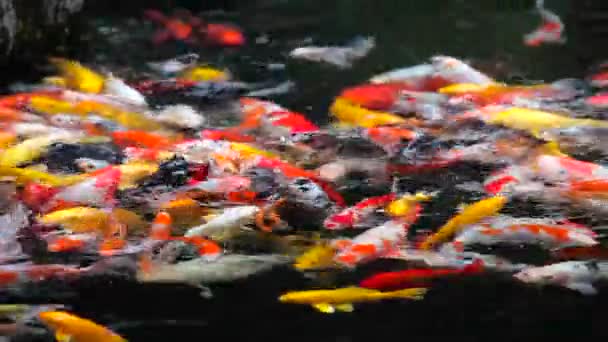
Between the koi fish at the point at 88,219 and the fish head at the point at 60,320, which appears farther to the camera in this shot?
the koi fish at the point at 88,219

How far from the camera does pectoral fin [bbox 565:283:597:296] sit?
213cm

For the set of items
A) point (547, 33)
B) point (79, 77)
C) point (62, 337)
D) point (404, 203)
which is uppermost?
point (547, 33)

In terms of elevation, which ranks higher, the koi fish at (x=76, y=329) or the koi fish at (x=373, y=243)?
the koi fish at (x=373, y=243)

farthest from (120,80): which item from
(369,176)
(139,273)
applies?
(139,273)

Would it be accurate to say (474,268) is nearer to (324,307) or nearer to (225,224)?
(324,307)

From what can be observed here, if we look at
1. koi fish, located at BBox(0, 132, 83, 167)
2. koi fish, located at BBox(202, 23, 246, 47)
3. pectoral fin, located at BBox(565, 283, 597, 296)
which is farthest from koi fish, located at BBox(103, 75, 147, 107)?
pectoral fin, located at BBox(565, 283, 597, 296)

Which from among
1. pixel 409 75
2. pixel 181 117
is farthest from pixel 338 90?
pixel 181 117

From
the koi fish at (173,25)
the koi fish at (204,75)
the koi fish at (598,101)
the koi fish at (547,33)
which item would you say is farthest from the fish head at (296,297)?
the koi fish at (173,25)

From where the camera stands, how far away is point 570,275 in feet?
7.20

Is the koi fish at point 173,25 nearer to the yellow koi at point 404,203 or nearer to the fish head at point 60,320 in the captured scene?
the yellow koi at point 404,203

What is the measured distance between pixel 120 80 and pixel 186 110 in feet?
2.15

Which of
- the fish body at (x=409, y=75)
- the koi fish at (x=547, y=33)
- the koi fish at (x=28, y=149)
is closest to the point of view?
the koi fish at (x=28, y=149)

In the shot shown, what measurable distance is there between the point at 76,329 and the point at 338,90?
91.4 inches

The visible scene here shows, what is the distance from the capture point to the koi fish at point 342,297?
6.92ft
